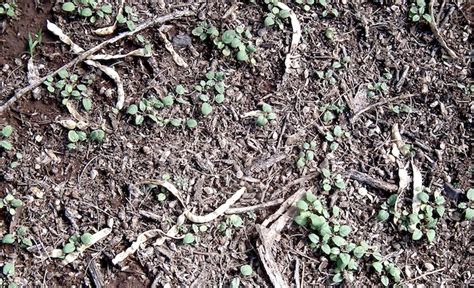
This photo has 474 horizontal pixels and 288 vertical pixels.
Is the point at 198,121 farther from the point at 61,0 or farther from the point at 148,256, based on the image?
the point at 61,0

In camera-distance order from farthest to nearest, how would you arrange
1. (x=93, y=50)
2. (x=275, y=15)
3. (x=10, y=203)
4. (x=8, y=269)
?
(x=275, y=15) < (x=93, y=50) < (x=10, y=203) < (x=8, y=269)

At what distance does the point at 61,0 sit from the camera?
2770mm

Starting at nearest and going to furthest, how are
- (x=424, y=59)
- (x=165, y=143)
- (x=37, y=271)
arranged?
(x=37, y=271) → (x=165, y=143) → (x=424, y=59)

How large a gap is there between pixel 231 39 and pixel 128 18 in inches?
18.9

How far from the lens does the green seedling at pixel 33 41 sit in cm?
267

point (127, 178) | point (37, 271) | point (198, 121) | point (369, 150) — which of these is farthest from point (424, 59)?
point (37, 271)

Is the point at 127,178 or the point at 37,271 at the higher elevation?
the point at 127,178

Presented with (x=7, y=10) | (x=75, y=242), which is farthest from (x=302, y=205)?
(x=7, y=10)

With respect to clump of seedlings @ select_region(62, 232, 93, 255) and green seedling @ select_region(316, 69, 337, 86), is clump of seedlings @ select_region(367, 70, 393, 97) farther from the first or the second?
clump of seedlings @ select_region(62, 232, 93, 255)

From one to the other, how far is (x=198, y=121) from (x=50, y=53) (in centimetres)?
72

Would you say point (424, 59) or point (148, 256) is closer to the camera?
point (148, 256)

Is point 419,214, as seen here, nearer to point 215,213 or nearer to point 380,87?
point 380,87

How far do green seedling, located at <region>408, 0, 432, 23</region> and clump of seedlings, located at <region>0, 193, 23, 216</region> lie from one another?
Result: 193cm

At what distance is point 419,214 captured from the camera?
101 inches
